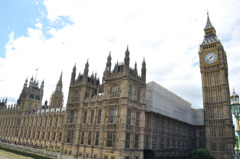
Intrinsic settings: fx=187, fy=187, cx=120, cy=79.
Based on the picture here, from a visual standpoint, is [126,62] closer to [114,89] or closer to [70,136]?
[114,89]

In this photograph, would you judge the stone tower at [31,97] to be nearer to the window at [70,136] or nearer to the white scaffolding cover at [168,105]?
the window at [70,136]

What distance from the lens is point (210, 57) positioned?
6831cm

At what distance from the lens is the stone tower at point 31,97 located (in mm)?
96750

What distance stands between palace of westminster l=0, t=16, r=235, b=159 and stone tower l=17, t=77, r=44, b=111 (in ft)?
88.2

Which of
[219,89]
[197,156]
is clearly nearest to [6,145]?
[197,156]

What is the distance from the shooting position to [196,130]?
222 feet

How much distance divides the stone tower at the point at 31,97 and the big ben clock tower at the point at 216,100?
7946 centimetres

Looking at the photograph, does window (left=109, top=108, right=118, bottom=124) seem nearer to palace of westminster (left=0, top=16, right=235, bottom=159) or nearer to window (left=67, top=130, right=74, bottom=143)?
palace of westminster (left=0, top=16, right=235, bottom=159)

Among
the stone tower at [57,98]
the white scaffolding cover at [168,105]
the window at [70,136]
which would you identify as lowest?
the window at [70,136]

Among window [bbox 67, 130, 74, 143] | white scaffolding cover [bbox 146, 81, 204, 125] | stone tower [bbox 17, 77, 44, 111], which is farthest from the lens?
stone tower [bbox 17, 77, 44, 111]

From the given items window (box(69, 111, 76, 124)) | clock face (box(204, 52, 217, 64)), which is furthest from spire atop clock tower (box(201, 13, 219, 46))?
window (box(69, 111, 76, 124))

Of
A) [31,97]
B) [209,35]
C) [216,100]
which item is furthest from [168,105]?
[31,97]

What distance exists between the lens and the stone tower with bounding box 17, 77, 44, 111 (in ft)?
317

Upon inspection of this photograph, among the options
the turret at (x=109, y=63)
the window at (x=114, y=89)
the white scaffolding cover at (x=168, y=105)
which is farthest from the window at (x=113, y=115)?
the turret at (x=109, y=63)
